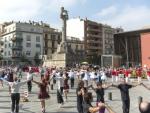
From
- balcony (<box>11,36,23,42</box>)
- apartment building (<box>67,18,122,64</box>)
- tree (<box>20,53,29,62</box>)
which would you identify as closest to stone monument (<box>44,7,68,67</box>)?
tree (<box>20,53,29,62</box>)

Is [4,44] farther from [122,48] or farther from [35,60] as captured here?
[122,48]

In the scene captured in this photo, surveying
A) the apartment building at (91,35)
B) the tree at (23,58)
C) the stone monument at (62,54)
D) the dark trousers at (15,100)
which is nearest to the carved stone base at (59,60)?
the stone monument at (62,54)

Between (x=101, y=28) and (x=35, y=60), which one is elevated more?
(x=101, y=28)

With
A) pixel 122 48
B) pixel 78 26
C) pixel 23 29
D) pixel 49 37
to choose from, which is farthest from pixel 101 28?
pixel 122 48

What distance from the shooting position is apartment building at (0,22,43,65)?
106875 millimetres

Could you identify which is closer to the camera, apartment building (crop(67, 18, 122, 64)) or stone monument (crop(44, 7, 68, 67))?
A: stone monument (crop(44, 7, 68, 67))

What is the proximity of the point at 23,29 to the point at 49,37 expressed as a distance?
27.4ft

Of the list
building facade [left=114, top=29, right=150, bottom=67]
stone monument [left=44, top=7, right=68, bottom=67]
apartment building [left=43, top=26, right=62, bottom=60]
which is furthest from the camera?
apartment building [left=43, top=26, right=62, bottom=60]

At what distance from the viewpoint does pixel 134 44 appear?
85.3 metres

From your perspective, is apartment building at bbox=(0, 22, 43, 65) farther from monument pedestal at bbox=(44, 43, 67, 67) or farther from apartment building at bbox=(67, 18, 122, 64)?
monument pedestal at bbox=(44, 43, 67, 67)

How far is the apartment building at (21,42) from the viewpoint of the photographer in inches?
4208

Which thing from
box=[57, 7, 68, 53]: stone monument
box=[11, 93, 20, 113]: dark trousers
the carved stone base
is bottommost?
box=[11, 93, 20, 113]: dark trousers

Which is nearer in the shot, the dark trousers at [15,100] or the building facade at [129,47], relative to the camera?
the dark trousers at [15,100]

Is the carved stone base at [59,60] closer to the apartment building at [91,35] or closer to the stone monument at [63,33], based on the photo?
the stone monument at [63,33]
